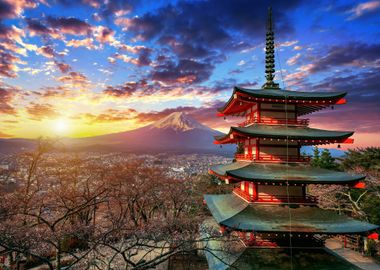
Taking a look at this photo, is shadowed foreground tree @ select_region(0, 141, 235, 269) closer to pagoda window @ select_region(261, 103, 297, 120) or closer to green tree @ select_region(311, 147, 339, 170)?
pagoda window @ select_region(261, 103, 297, 120)

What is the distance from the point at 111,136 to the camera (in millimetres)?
184000

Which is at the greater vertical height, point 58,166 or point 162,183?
point 58,166

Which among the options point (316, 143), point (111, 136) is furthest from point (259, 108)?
point (111, 136)

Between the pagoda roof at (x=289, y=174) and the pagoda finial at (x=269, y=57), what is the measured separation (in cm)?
533

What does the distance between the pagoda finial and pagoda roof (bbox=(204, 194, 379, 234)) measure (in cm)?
743

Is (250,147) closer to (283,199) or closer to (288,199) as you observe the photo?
(283,199)

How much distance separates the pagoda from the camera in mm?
12273

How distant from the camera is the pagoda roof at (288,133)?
13469 millimetres

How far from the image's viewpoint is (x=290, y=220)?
41.6 ft

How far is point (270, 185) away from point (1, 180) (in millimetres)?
21431

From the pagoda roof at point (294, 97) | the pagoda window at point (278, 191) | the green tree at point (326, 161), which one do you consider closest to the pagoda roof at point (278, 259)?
the pagoda window at point (278, 191)

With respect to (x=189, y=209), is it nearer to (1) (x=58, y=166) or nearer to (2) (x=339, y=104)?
(1) (x=58, y=166)

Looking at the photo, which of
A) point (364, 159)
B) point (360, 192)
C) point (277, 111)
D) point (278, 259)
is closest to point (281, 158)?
point (277, 111)

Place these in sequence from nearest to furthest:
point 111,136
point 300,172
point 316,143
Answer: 1. point 300,172
2. point 316,143
3. point 111,136
